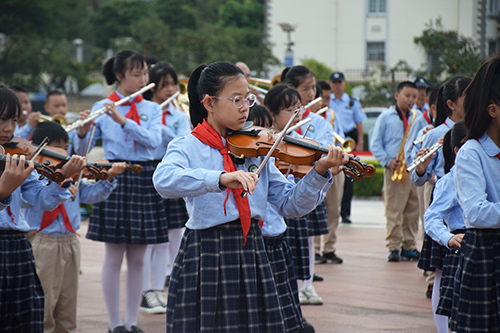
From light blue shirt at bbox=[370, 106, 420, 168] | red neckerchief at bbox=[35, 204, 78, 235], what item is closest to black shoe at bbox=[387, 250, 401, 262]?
light blue shirt at bbox=[370, 106, 420, 168]

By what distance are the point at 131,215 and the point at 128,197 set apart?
0.47 ft

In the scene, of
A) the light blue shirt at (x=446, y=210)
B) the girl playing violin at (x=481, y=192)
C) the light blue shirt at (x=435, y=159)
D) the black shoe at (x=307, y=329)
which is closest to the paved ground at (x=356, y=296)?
the black shoe at (x=307, y=329)

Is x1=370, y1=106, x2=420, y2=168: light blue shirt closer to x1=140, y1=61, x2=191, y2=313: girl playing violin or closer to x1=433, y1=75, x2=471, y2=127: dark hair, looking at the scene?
x1=433, y1=75, x2=471, y2=127: dark hair

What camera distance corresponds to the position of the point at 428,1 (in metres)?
38.5

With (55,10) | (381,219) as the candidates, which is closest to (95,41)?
(55,10)

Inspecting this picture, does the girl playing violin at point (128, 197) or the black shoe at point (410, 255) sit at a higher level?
the girl playing violin at point (128, 197)

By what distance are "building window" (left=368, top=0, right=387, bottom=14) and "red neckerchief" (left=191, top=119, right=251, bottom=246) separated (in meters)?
37.8

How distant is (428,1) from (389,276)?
111 ft

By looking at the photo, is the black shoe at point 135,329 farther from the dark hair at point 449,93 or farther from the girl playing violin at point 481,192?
the dark hair at point 449,93

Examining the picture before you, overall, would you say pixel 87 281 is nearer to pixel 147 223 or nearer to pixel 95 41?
pixel 147 223

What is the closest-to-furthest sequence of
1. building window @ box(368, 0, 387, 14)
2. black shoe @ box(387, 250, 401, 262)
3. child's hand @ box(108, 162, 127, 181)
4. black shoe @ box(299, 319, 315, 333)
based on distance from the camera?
child's hand @ box(108, 162, 127, 181)
black shoe @ box(299, 319, 315, 333)
black shoe @ box(387, 250, 401, 262)
building window @ box(368, 0, 387, 14)

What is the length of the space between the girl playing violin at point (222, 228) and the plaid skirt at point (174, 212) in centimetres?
312

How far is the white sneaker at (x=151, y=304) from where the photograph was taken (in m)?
5.86

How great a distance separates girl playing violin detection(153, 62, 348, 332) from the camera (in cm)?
302
